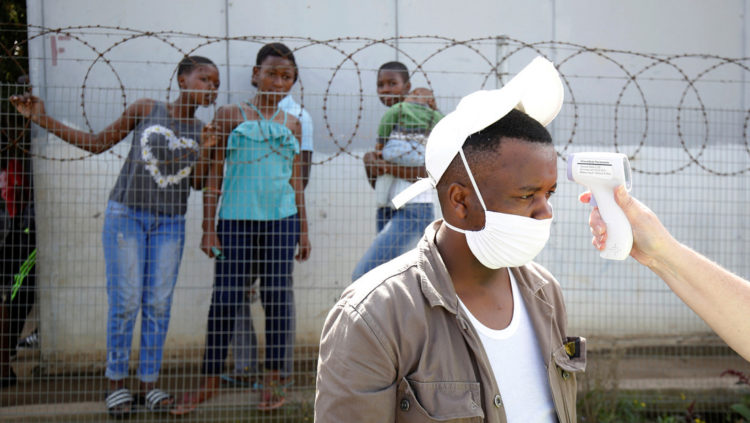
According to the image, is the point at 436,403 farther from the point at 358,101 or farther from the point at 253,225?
the point at 358,101

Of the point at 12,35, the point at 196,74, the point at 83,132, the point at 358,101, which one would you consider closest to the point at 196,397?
the point at 83,132

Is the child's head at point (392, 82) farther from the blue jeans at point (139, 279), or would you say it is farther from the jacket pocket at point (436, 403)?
the jacket pocket at point (436, 403)

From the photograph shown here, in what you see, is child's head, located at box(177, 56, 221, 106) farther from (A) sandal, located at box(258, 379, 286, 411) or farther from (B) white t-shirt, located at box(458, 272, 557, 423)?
(B) white t-shirt, located at box(458, 272, 557, 423)

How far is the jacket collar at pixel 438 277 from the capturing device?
1.71 m

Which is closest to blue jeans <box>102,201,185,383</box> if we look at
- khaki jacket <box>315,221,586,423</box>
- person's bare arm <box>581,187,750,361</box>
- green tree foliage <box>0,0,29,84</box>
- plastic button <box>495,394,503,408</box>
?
green tree foliage <box>0,0,29,84</box>

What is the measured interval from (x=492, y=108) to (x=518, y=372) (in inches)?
26.9

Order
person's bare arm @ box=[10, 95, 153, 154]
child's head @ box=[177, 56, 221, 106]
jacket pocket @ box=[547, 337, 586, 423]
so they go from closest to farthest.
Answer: jacket pocket @ box=[547, 337, 586, 423]
person's bare arm @ box=[10, 95, 153, 154]
child's head @ box=[177, 56, 221, 106]

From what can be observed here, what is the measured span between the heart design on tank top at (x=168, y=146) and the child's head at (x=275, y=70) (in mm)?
658

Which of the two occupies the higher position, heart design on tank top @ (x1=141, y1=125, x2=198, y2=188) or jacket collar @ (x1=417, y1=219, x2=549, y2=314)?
heart design on tank top @ (x1=141, y1=125, x2=198, y2=188)

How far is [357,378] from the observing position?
5.13ft

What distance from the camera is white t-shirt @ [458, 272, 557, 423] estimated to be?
173cm

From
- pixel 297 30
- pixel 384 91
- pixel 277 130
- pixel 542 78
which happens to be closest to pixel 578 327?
pixel 384 91

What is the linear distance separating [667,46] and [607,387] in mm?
3120

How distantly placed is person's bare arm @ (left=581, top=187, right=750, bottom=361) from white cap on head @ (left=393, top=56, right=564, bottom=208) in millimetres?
328
